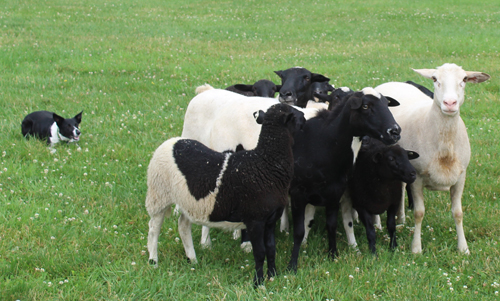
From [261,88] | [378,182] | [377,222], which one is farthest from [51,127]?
[378,182]

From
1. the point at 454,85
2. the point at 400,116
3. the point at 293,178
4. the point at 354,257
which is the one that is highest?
the point at 454,85

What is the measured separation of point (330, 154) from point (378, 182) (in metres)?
0.81

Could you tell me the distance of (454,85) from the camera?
5.43 meters

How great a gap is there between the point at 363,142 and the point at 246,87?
107 inches

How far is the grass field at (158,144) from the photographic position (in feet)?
15.7

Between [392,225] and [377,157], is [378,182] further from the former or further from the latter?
[392,225]

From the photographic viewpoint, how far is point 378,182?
19.0 feet

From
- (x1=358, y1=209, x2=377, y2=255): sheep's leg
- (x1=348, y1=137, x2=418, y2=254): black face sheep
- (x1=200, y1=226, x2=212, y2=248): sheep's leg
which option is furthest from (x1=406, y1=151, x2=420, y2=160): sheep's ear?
(x1=200, y1=226, x2=212, y2=248): sheep's leg

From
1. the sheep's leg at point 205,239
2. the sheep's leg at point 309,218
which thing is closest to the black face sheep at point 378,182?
the sheep's leg at point 309,218

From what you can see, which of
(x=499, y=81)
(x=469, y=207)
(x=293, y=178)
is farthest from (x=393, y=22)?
(x=293, y=178)

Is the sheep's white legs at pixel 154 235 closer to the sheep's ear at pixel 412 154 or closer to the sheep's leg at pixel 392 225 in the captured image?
the sheep's leg at pixel 392 225

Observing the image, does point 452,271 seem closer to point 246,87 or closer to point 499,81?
point 246,87

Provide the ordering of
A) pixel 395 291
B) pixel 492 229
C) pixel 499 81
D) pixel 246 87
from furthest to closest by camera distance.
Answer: pixel 499 81 → pixel 246 87 → pixel 492 229 → pixel 395 291

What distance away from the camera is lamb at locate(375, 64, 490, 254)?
5.47 m
